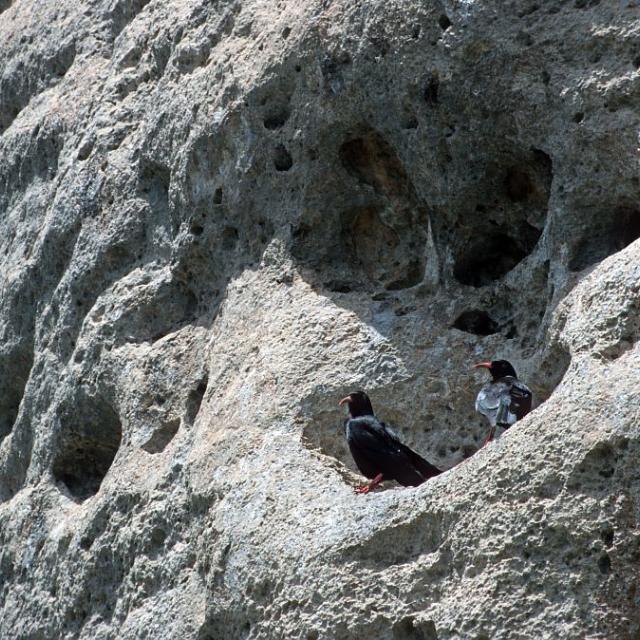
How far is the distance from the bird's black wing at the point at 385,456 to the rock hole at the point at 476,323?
0.51 m

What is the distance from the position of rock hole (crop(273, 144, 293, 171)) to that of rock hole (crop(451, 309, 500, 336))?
0.76 meters

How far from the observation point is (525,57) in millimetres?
4211

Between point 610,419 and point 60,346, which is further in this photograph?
point 60,346

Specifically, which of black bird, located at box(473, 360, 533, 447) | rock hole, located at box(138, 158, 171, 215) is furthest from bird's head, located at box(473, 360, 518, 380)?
rock hole, located at box(138, 158, 171, 215)

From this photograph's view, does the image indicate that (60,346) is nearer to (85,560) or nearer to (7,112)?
(85,560)

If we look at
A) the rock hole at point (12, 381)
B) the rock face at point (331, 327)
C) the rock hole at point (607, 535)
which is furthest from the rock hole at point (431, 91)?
the rock hole at point (12, 381)

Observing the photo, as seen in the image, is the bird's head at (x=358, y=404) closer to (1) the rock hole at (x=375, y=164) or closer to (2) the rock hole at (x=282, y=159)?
(1) the rock hole at (x=375, y=164)

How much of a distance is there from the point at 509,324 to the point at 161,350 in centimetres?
125

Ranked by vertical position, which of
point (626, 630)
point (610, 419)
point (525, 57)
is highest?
point (525, 57)

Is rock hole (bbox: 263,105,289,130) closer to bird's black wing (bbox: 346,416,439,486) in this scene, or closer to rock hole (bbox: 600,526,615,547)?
bird's black wing (bbox: 346,416,439,486)

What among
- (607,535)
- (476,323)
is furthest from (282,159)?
(607,535)

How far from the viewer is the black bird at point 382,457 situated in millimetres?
4031

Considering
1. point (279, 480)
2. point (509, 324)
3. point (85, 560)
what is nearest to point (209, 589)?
point (279, 480)

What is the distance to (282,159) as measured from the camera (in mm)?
4750
